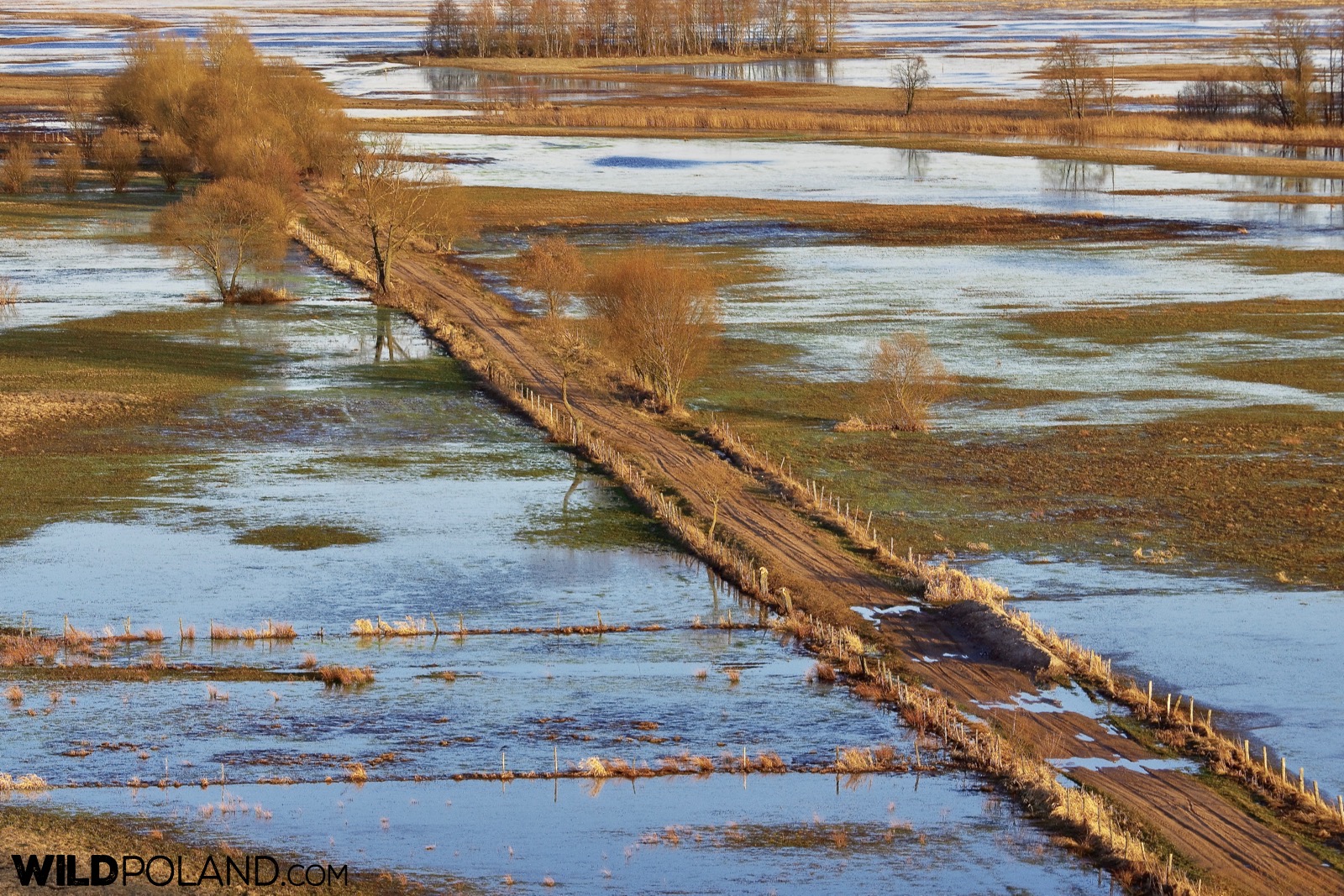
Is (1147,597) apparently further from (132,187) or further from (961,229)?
(132,187)

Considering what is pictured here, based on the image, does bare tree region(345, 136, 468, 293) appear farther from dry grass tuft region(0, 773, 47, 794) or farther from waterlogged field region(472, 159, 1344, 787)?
dry grass tuft region(0, 773, 47, 794)

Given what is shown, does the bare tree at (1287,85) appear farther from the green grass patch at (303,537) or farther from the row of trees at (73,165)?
the green grass patch at (303,537)

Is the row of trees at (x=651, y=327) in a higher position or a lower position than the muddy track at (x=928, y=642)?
higher

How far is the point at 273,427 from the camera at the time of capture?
182 ft

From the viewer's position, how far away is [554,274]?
70.4 metres

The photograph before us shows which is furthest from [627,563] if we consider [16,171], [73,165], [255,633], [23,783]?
[16,171]

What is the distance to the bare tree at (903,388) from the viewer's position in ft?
177

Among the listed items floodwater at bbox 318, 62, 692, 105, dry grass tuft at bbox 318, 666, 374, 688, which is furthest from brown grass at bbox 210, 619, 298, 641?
floodwater at bbox 318, 62, 692, 105

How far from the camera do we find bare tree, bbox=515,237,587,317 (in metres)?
70.1

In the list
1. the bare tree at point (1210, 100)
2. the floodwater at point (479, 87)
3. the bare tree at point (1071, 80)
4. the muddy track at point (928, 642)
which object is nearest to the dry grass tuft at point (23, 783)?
the muddy track at point (928, 642)

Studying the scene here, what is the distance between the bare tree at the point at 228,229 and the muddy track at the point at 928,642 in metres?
21.9

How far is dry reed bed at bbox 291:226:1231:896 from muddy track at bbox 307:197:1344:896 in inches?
19.4

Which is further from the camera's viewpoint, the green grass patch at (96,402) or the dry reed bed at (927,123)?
the dry reed bed at (927,123)

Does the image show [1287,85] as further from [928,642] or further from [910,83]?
[928,642]
